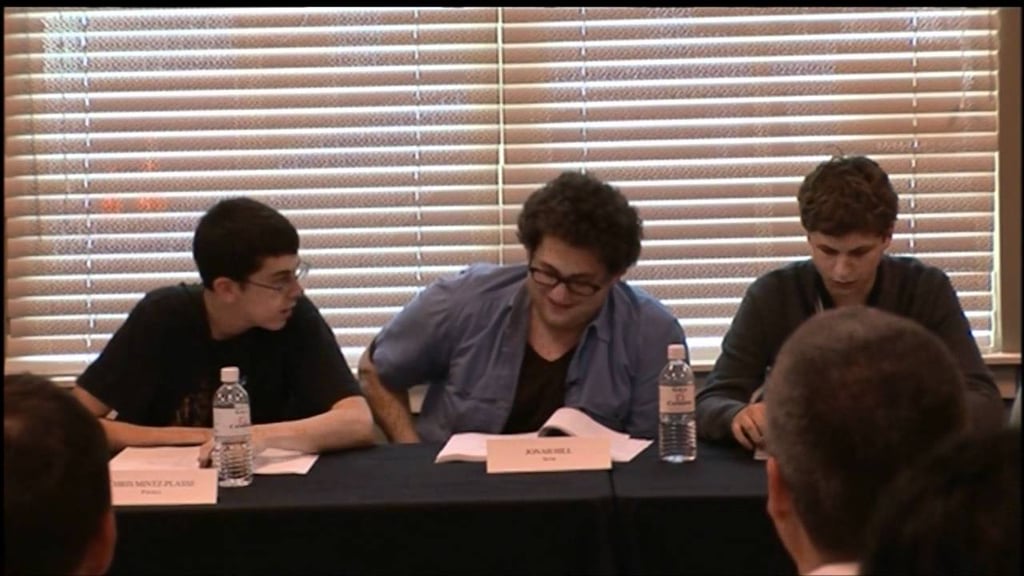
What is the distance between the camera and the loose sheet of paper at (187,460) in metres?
2.15

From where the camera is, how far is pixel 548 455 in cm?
215

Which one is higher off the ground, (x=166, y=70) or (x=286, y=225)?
(x=166, y=70)

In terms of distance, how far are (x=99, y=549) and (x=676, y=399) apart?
133 cm

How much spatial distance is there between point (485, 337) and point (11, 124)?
139 cm

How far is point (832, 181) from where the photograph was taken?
2.44 m

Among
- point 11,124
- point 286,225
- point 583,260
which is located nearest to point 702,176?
point 583,260

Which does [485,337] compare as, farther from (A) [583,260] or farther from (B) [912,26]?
(B) [912,26]

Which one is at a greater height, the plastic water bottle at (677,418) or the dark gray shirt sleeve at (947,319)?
the dark gray shirt sleeve at (947,319)

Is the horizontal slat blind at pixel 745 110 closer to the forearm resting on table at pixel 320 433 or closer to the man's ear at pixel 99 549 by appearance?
the forearm resting on table at pixel 320 433

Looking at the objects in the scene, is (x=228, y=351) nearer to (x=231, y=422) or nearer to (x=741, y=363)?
(x=231, y=422)

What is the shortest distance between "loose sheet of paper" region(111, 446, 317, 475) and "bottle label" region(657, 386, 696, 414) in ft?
2.16

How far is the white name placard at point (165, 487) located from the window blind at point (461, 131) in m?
1.13

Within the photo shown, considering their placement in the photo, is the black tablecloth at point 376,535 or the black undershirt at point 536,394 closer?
the black tablecloth at point 376,535

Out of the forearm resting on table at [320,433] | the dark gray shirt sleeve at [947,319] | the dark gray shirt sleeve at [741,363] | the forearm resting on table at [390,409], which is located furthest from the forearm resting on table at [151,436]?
the dark gray shirt sleeve at [947,319]
